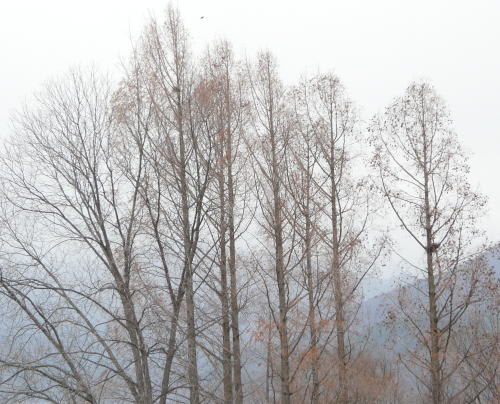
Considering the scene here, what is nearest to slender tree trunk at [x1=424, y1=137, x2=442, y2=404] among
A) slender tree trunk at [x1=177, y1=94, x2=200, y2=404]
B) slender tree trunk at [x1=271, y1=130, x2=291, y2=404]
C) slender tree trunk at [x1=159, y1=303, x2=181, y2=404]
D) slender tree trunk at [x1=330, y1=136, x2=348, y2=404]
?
slender tree trunk at [x1=330, y1=136, x2=348, y2=404]

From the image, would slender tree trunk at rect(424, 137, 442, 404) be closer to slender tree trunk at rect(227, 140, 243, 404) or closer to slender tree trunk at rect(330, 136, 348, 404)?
slender tree trunk at rect(330, 136, 348, 404)

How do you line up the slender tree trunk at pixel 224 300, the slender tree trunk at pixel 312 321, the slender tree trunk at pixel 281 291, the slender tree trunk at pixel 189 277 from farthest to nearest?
the slender tree trunk at pixel 312 321, the slender tree trunk at pixel 224 300, the slender tree trunk at pixel 281 291, the slender tree trunk at pixel 189 277

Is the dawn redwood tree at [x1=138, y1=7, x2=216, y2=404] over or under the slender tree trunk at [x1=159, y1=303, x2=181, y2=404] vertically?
over

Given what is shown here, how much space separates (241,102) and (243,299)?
461cm

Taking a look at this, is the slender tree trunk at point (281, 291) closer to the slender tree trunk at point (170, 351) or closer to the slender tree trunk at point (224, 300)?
the slender tree trunk at point (224, 300)

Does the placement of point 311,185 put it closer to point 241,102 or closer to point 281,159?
point 281,159

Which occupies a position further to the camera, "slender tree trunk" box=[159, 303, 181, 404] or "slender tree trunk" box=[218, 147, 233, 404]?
"slender tree trunk" box=[218, 147, 233, 404]

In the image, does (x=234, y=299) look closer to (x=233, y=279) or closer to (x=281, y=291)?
(x=233, y=279)

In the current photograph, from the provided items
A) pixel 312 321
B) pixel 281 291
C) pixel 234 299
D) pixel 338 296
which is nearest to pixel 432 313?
pixel 338 296

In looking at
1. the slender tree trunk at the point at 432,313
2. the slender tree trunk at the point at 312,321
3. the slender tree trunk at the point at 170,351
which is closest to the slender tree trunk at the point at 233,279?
the slender tree trunk at the point at 312,321

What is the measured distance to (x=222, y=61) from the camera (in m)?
11.9

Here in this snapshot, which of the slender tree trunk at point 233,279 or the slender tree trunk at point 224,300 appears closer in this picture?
the slender tree trunk at point 224,300

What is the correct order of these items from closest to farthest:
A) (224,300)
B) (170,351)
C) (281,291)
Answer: (170,351), (281,291), (224,300)

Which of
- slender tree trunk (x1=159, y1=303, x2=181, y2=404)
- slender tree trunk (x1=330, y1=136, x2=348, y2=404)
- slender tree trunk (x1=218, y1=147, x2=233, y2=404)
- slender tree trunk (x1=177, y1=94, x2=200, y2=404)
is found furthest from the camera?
slender tree trunk (x1=330, y1=136, x2=348, y2=404)
